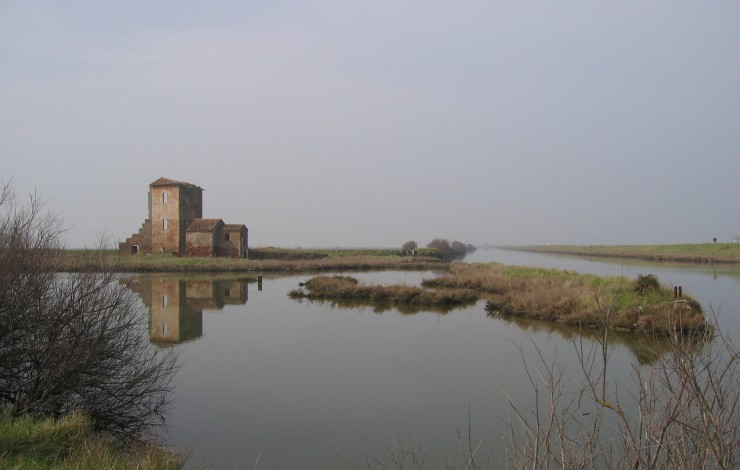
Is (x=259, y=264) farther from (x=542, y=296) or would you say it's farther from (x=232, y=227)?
(x=542, y=296)

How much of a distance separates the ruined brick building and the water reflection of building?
12.7 metres

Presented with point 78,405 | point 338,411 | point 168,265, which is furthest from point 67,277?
point 168,265

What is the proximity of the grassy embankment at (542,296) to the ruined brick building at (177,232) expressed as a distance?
20796 millimetres

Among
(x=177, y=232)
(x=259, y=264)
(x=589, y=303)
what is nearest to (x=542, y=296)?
(x=589, y=303)

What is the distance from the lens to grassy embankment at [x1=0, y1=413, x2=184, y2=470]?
18.2 ft

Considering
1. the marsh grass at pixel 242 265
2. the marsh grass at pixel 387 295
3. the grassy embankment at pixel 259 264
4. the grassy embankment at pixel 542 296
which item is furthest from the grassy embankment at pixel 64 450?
the marsh grass at pixel 242 265

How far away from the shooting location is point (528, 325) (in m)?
19.0

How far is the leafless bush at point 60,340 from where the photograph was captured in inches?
298

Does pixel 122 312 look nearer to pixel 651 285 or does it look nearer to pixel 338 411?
pixel 338 411

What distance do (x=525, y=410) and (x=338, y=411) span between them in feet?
10.2

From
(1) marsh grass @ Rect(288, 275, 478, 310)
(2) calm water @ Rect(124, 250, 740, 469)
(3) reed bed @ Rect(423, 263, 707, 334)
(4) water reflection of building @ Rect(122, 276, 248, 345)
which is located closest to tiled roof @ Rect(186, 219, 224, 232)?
(4) water reflection of building @ Rect(122, 276, 248, 345)

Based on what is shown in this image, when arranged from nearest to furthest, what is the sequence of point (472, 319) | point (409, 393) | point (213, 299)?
point (409, 393) → point (472, 319) → point (213, 299)

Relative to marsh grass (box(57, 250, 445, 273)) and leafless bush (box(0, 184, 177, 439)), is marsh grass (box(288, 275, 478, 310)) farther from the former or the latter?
leafless bush (box(0, 184, 177, 439))

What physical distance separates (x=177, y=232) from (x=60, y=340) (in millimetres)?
42376
